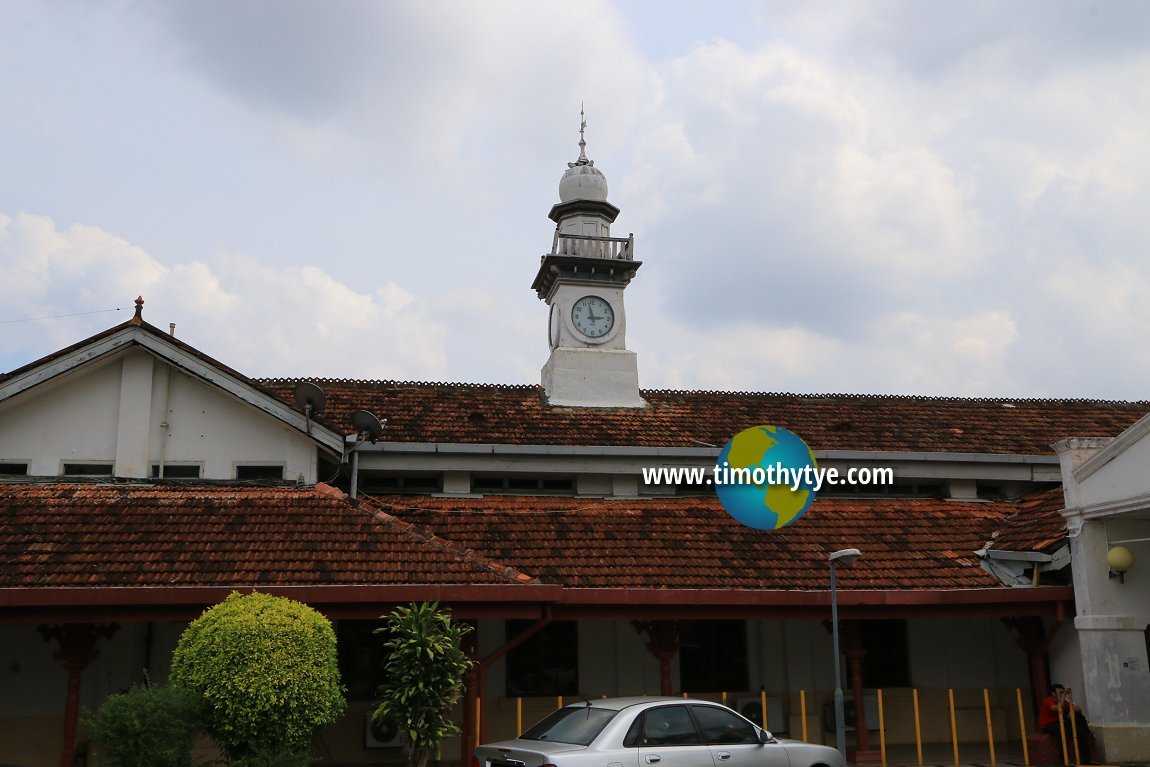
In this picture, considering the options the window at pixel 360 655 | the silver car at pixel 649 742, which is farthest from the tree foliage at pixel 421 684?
the window at pixel 360 655

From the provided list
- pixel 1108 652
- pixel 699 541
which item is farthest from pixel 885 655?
pixel 699 541

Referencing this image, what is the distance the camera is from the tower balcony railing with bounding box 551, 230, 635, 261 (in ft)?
73.2

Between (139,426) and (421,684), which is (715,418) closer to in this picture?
(421,684)

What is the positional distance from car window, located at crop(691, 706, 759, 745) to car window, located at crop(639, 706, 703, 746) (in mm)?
131

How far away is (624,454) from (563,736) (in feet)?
27.3

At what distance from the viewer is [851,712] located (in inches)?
617

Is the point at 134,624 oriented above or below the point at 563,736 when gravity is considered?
above

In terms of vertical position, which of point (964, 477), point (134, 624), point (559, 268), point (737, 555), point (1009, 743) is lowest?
point (1009, 743)

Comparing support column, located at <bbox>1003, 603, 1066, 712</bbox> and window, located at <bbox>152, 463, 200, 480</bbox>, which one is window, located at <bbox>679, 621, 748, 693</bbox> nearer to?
support column, located at <bbox>1003, 603, 1066, 712</bbox>

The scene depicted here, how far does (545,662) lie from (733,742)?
6.25 metres

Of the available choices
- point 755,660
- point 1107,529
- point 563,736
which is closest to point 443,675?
point 563,736

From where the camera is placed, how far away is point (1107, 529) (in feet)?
49.3

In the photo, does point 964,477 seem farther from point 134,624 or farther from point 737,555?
point 134,624

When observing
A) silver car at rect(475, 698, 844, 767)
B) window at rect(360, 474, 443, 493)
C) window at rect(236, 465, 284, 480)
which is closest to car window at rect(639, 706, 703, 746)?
silver car at rect(475, 698, 844, 767)
